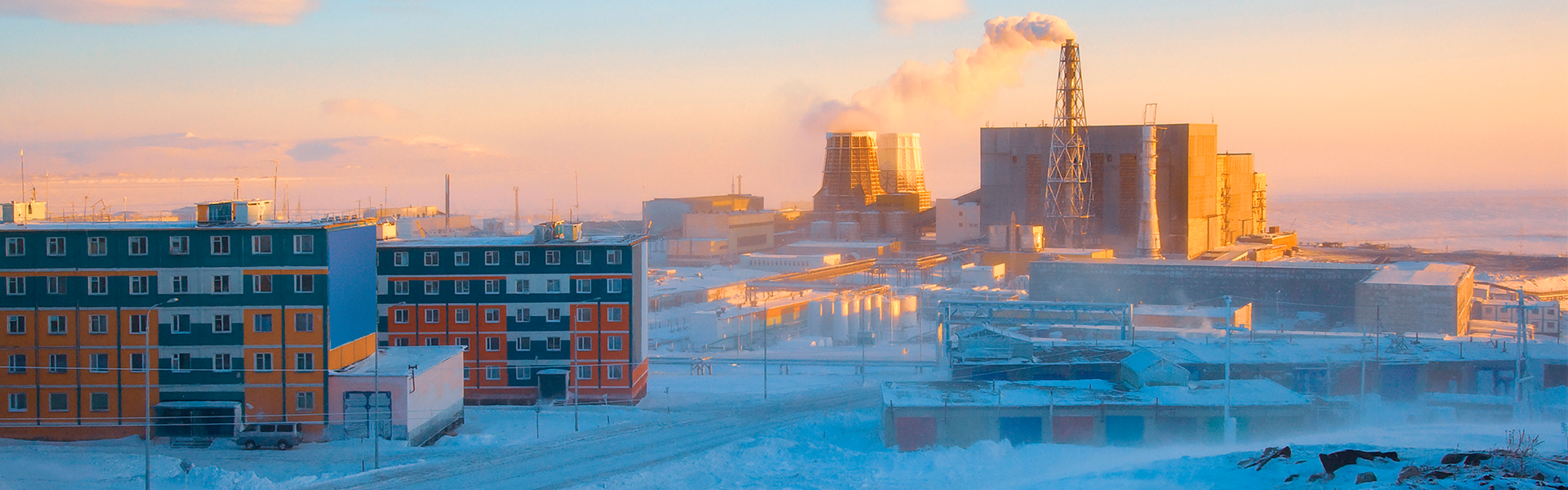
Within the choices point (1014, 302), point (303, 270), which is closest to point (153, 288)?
point (303, 270)

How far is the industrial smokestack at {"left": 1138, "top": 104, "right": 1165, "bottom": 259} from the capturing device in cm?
5531

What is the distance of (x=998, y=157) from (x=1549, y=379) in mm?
36588

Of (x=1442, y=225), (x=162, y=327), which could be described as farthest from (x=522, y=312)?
(x=1442, y=225)

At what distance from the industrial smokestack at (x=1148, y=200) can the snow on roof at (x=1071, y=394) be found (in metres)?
32.6

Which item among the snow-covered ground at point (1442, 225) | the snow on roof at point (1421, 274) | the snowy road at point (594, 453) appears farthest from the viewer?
the snow-covered ground at point (1442, 225)

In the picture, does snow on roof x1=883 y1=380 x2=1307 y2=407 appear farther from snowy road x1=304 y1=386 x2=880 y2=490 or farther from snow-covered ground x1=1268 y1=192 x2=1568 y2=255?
snow-covered ground x1=1268 y1=192 x2=1568 y2=255

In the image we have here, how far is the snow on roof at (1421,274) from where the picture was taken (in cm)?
4053

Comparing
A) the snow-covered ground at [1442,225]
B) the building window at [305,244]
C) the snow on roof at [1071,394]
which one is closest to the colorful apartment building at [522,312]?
the building window at [305,244]

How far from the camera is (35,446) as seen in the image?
67.1ft

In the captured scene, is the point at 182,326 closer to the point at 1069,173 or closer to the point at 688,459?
the point at 688,459

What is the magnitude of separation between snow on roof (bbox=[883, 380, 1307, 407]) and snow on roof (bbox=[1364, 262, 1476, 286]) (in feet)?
66.7

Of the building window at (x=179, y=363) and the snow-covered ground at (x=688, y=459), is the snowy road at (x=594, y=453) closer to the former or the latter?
the snow-covered ground at (x=688, y=459)

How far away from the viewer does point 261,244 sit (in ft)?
69.7

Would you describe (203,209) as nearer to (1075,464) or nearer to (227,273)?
(227,273)
